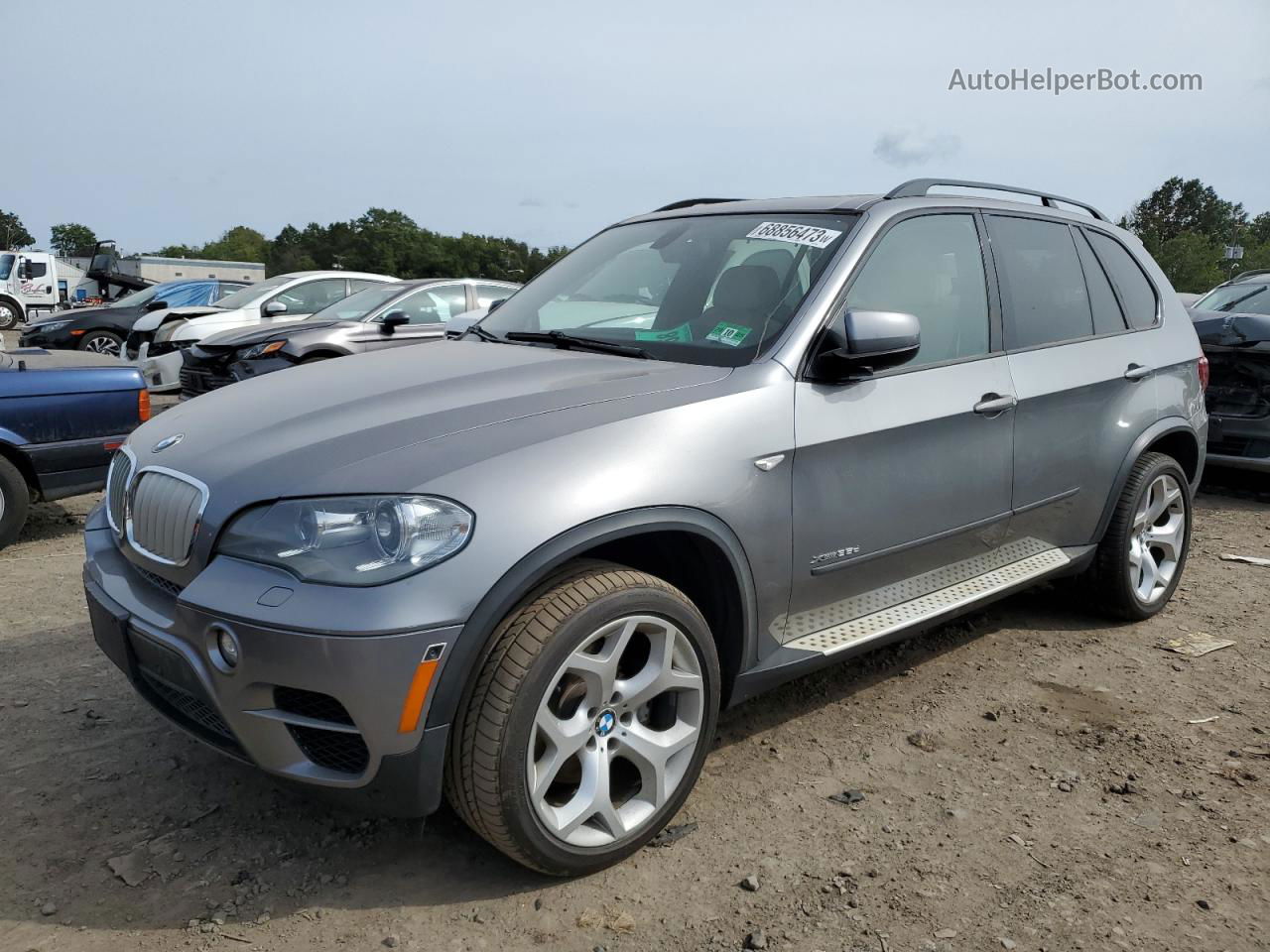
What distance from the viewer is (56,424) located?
5.40 m

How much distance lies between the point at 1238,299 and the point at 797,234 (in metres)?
6.36

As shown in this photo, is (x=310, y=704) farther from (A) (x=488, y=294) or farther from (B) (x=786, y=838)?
(A) (x=488, y=294)

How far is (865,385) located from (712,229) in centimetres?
92

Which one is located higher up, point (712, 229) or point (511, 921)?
point (712, 229)

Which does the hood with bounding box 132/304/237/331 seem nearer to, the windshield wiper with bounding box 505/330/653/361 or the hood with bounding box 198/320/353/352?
the hood with bounding box 198/320/353/352

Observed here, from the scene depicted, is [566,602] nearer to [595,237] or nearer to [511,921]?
[511,921]

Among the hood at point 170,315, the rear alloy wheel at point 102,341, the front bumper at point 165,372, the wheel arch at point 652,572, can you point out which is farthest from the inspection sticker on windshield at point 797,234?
the rear alloy wheel at point 102,341

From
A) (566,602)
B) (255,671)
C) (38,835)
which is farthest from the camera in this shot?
(38,835)

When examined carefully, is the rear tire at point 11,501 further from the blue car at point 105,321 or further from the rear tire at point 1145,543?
the blue car at point 105,321

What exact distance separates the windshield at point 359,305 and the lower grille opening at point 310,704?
7702mm

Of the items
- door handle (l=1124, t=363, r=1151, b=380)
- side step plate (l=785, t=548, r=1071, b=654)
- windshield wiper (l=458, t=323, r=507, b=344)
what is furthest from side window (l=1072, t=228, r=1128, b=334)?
windshield wiper (l=458, t=323, r=507, b=344)

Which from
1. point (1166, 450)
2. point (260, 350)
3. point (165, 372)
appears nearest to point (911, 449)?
point (1166, 450)

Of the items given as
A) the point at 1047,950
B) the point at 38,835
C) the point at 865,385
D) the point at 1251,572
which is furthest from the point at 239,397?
the point at 1251,572

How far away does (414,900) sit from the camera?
2.44 m
